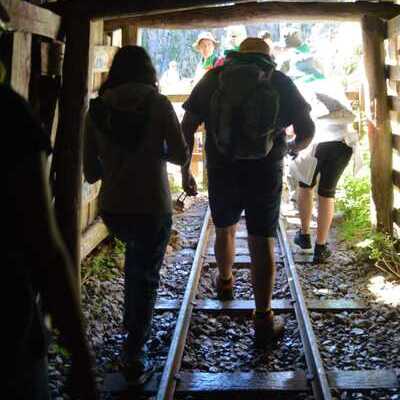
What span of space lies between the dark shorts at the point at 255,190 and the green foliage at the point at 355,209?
3004 mm

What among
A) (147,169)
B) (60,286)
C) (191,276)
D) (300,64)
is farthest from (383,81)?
(60,286)

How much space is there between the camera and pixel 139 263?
343 centimetres

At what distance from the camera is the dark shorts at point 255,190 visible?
401 cm

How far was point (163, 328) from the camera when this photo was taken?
4496 millimetres

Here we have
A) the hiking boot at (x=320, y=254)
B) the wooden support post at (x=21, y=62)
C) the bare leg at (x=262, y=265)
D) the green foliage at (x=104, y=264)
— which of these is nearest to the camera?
the wooden support post at (x=21, y=62)

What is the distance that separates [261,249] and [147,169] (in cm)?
118

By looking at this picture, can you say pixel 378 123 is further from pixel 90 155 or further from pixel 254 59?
pixel 90 155

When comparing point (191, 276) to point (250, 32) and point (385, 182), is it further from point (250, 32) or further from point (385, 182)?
point (250, 32)

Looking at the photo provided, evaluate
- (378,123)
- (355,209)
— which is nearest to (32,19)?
(378,123)

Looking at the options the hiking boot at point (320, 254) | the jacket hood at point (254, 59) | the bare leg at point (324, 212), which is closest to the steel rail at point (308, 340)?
the hiking boot at point (320, 254)

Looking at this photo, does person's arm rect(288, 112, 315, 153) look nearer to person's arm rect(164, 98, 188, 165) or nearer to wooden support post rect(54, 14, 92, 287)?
person's arm rect(164, 98, 188, 165)

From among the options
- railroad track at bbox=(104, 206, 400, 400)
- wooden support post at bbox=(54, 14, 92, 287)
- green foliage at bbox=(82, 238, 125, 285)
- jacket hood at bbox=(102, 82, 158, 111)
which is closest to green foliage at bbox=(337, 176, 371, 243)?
green foliage at bbox=(82, 238, 125, 285)

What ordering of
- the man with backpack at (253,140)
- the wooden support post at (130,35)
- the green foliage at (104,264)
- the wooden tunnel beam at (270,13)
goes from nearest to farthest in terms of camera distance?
the man with backpack at (253,140) < the green foliage at (104,264) < the wooden tunnel beam at (270,13) < the wooden support post at (130,35)

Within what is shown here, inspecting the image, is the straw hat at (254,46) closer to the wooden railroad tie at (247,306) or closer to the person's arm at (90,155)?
the person's arm at (90,155)
